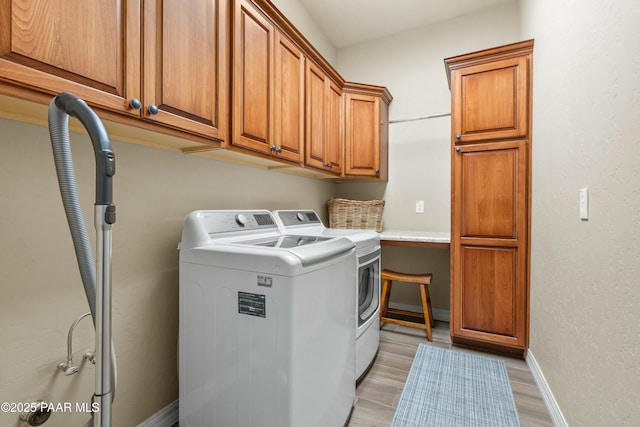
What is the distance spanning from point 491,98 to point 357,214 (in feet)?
4.59

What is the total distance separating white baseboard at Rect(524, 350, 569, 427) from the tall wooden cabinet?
135 millimetres

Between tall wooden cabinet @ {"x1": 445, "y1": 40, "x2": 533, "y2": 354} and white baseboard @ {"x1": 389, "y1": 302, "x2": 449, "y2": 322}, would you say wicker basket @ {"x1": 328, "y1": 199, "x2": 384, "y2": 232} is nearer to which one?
tall wooden cabinet @ {"x1": 445, "y1": 40, "x2": 533, "y2": 354}

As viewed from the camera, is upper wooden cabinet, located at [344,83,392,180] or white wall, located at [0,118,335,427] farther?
upper wooden cabinet, located at [344,83,392,180]

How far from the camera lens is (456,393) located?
5.74 feet

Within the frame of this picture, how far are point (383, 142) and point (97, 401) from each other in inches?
111

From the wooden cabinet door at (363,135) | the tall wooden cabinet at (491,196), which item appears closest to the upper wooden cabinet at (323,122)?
the wooden cabinet door at (363,135)

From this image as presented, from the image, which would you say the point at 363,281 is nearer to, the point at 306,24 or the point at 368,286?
the point at 368,286

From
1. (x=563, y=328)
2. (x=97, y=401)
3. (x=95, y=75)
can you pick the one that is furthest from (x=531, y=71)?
(x=97, y=401)

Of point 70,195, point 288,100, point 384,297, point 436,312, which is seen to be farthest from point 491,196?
point 70,195

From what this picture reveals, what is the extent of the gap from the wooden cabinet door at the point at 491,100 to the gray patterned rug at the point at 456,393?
1.60m

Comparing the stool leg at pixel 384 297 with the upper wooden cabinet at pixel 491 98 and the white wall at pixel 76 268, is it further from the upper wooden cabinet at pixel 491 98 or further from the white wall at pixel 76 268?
the white wall at pixel 76 268

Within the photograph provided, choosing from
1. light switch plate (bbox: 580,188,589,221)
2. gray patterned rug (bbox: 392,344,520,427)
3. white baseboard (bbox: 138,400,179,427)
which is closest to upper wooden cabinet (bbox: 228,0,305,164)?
white baseboard (bbox: 138,400,179,427)

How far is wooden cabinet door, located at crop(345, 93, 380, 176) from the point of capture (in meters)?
2.82

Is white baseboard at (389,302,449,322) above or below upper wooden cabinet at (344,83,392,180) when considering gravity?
below
